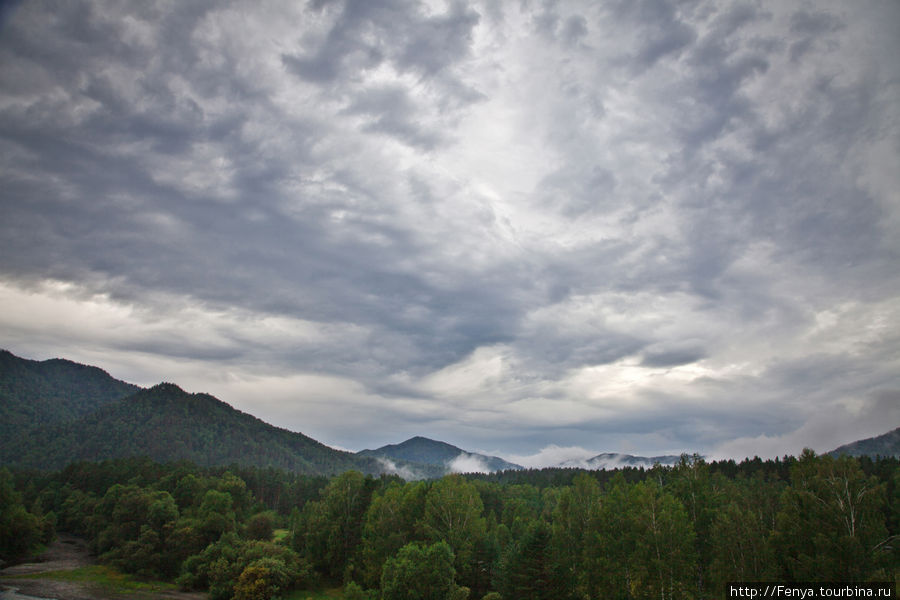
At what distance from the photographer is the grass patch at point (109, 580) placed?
299 feet

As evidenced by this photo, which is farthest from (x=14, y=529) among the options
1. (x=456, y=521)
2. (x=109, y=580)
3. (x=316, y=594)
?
(x=456, y=521)

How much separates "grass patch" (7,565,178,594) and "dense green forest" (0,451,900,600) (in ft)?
11.1

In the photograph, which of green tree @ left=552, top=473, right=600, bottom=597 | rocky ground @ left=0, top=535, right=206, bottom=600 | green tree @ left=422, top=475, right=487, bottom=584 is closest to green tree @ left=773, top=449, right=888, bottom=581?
green tree @ left=552, top=473, right=600, bottom=597

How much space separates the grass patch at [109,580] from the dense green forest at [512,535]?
11.1 ft

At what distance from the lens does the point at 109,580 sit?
3787 inches

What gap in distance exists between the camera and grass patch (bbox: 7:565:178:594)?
91.2m

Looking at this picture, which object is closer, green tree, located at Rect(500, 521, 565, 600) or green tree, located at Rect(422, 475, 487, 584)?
green tree, located at Rect(500, 521, 565, 600)

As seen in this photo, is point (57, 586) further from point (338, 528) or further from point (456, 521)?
point (456, 521)

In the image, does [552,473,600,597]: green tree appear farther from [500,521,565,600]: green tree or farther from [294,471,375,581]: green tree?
[294,471,375,581]: green tree

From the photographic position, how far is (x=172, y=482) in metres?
145

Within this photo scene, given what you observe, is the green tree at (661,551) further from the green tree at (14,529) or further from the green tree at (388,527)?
the green tree at (14,529)

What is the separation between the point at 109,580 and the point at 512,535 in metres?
81.8

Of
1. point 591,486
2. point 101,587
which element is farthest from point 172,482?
point 591,486

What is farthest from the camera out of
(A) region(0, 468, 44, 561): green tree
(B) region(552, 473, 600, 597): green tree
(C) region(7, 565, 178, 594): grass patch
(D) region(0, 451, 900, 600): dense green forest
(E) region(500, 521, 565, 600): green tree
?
(A) region(0, 468, 44, 561): green tree
